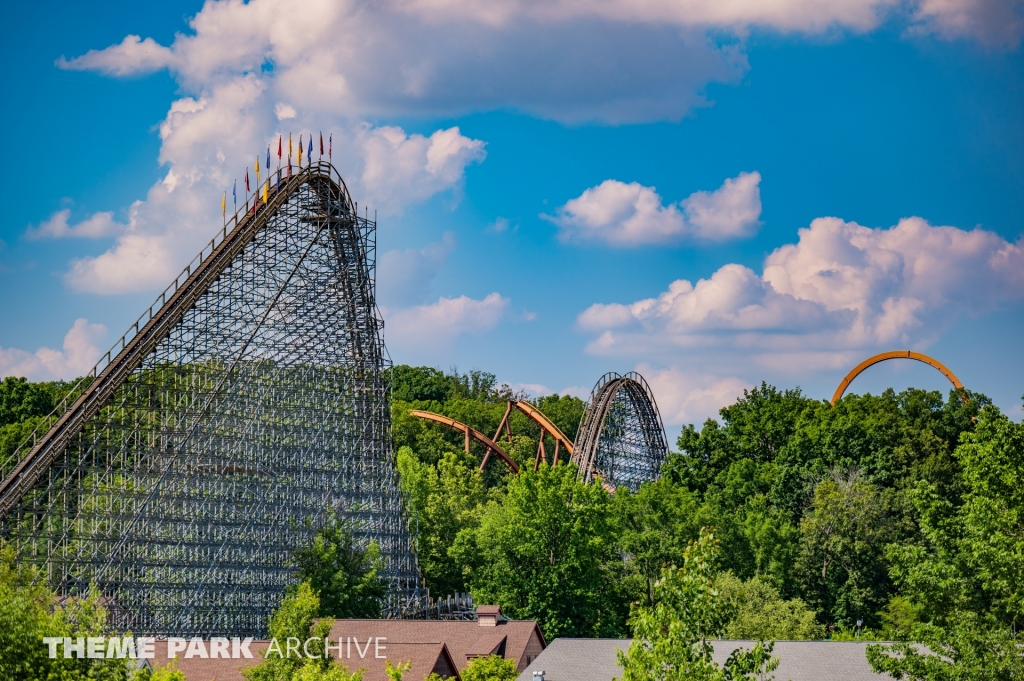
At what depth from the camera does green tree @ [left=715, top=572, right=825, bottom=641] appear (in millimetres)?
44156

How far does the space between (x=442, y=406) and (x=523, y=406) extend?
35.3m

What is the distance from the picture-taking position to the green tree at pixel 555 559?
1897 inches

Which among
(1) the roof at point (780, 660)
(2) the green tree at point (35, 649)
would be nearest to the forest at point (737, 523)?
(1) the roof at point (780, 660)

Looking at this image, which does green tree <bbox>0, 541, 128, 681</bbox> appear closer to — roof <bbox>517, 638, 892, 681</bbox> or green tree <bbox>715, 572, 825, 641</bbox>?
roof <bbox>517, 638, 892, 681</bbox>

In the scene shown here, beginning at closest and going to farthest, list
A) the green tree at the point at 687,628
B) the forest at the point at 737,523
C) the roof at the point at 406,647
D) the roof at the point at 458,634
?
1. the green tree at the point at 687,628
2. the roof at the point at 406,647
3. the roof at the point at 458,634
4. the forest at the point at 737,523

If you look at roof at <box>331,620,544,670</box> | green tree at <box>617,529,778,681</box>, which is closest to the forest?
roof at <box>331,620,544,670</box>

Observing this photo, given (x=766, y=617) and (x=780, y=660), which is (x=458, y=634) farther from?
(x=766, y=617)

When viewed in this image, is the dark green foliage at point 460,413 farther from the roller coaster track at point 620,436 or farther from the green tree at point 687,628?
the green tree at point 687,628

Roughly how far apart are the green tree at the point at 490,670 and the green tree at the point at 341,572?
8.85 metres

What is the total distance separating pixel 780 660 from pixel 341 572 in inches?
745

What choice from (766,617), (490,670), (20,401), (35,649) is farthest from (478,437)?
(35,649)

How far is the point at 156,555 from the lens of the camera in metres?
40.6

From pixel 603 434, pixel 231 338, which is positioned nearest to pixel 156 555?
pixel 231 338

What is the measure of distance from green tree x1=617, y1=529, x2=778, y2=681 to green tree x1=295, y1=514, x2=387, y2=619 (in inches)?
928
